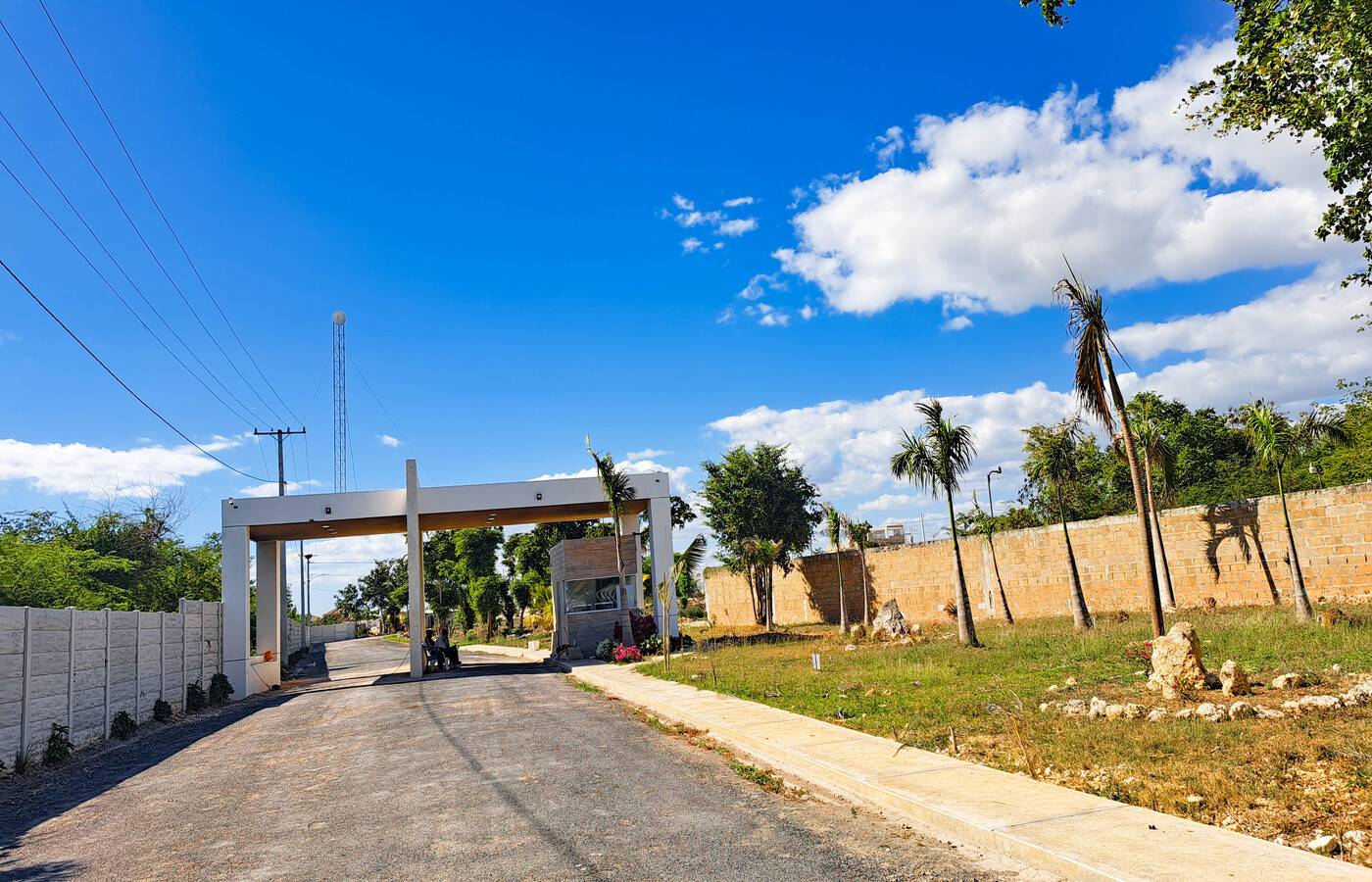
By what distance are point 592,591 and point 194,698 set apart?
14.1 m

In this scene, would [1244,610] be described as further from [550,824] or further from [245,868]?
[245,868]

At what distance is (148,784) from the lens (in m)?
11.3

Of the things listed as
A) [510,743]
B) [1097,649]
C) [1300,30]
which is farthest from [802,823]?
[1300,30]

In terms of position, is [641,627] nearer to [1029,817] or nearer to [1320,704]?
[1320,704]

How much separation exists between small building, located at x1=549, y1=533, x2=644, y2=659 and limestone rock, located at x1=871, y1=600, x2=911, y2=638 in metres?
10.4

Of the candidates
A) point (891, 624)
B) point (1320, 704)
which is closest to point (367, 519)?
point (891, 624)

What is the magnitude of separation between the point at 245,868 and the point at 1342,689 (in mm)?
11658

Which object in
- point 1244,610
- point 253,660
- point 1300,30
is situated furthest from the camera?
point 253,660

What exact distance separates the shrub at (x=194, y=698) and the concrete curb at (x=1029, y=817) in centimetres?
1697

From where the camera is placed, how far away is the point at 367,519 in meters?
31.2

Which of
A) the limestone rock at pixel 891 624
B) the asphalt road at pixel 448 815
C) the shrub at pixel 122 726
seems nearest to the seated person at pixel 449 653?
the shrub at pixel 122 726

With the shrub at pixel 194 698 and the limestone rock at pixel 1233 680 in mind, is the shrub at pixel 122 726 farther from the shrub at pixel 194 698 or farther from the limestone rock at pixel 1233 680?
the limestone rock at pixel 1233 680

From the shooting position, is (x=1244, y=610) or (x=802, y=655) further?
(x=802, y=655)

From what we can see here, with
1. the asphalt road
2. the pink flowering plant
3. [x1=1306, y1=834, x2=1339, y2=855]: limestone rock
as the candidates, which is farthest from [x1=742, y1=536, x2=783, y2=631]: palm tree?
[x1=1306, y1=834, x2=1339, y2=855]: limestone rock
